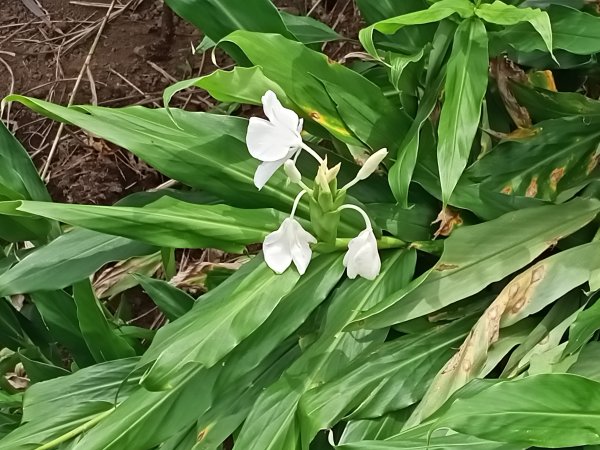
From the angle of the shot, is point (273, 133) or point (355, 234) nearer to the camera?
point (273, 133)

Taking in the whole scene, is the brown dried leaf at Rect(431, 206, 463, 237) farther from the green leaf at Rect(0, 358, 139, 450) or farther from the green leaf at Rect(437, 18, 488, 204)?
the green leaf at Rect(0, 358, 139, 450)

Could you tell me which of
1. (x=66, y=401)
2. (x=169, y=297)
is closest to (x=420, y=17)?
(x=169, y=297)

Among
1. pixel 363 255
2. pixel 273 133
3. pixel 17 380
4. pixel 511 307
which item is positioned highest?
pixel 273 133

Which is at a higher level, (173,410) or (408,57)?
(408,57)

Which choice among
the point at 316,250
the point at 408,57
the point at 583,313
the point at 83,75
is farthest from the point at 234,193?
the point at 83,75

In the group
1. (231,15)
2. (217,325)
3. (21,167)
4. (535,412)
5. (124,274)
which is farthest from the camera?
(124,274)

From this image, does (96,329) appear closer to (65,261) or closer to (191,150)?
(65,261)

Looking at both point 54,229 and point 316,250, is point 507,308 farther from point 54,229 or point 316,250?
point 54,229
